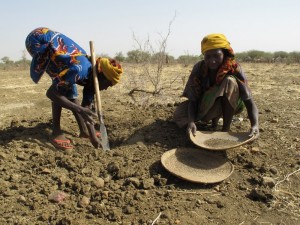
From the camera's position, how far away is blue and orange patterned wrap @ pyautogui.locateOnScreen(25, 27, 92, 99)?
330 centimetres

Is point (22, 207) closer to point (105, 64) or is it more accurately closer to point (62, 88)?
point (62, 88)

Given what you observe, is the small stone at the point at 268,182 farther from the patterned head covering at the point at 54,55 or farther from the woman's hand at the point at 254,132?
the patterned head covering at the point at 54,55

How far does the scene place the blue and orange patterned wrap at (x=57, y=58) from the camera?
3.30 m

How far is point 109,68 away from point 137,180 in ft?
3.70

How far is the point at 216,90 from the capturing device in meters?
3.46

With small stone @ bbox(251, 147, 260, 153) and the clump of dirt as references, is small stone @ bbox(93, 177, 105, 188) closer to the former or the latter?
the clump of dirt

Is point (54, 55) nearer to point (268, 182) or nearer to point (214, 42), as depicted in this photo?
point (214, 42)

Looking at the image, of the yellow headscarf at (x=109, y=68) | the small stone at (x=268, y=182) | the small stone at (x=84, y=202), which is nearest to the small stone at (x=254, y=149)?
the small stone at (x=268, y=182)

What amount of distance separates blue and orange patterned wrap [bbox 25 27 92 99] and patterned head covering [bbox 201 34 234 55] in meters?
1.11

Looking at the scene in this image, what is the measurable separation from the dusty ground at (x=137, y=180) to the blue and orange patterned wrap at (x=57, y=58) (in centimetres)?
68

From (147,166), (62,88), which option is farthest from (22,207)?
(62,88)

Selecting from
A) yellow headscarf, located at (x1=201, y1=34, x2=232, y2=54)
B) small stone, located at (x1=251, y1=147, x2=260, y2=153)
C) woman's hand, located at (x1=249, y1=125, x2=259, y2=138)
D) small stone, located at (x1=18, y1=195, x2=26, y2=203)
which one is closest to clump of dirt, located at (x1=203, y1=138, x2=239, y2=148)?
woman's hand, located at (x1=249, y1=125, x2=259, y2=138)

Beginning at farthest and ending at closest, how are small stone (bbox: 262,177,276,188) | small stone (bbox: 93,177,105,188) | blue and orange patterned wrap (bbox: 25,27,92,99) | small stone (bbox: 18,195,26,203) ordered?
blue and orange patterned wrap (bbox: 25,27,92,99)
small stone (bbox: 262,177,276,188)
small stone (bbox: 93,177,105,188)
small stone (bbox: 18,195,26,203)

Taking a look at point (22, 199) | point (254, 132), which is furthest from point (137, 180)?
point (254, 132)
